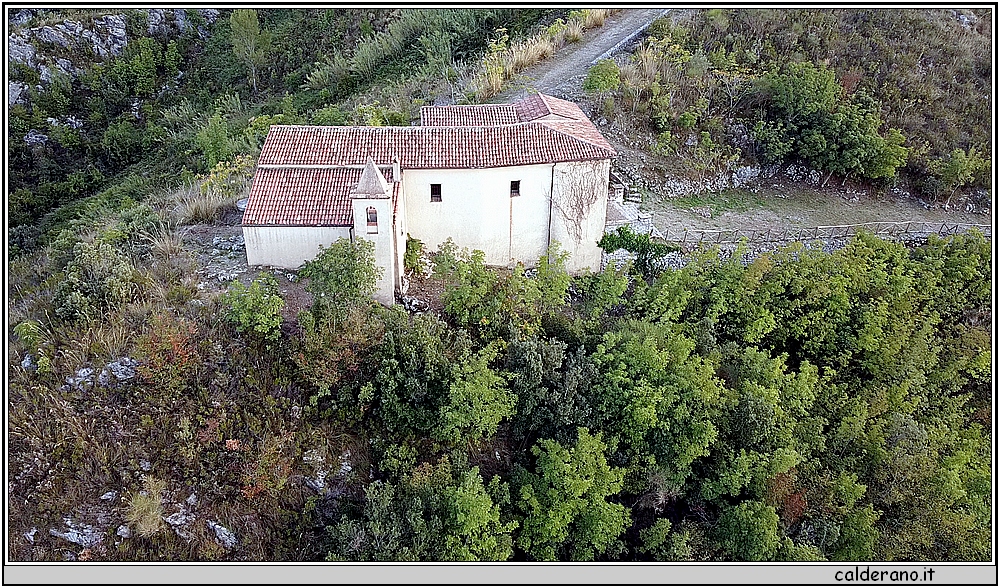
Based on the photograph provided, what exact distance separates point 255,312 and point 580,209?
9.49 metres

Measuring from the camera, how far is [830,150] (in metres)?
24.6

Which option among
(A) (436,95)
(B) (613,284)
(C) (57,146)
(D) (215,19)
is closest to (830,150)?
(B) (613,284)

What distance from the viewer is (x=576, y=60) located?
27.8 metres

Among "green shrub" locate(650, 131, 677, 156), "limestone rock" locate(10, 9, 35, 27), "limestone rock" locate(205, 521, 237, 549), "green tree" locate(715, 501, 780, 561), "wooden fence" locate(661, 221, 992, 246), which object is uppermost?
"limestone rock" locate(10, 9, 35, 27)

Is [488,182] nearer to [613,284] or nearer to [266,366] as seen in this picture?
[613,284]

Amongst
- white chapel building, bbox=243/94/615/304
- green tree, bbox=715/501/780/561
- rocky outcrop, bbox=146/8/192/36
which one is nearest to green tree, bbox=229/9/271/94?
rocky outcrop, bbox=146/8/192/36

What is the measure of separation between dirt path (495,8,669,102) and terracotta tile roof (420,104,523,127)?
243 inches

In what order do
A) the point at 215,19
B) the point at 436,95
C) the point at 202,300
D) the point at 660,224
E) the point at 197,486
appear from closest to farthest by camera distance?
the point at 197,486
the point at 202,300
the point at 660,224
the point at 436,95
the point at 215,19

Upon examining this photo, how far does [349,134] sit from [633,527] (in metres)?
12.8

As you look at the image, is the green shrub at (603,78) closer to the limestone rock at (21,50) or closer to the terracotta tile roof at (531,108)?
the terracotta tile roof at (531,108)

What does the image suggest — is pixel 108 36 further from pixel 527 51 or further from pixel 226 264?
pixel 226 264

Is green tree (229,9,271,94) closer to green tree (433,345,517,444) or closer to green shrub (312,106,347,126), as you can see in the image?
green shrub (312,106,347,126)

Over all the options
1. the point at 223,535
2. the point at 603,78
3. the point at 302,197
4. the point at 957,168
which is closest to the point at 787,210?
the point at 957,168

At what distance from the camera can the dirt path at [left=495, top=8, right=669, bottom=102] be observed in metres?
25.5
